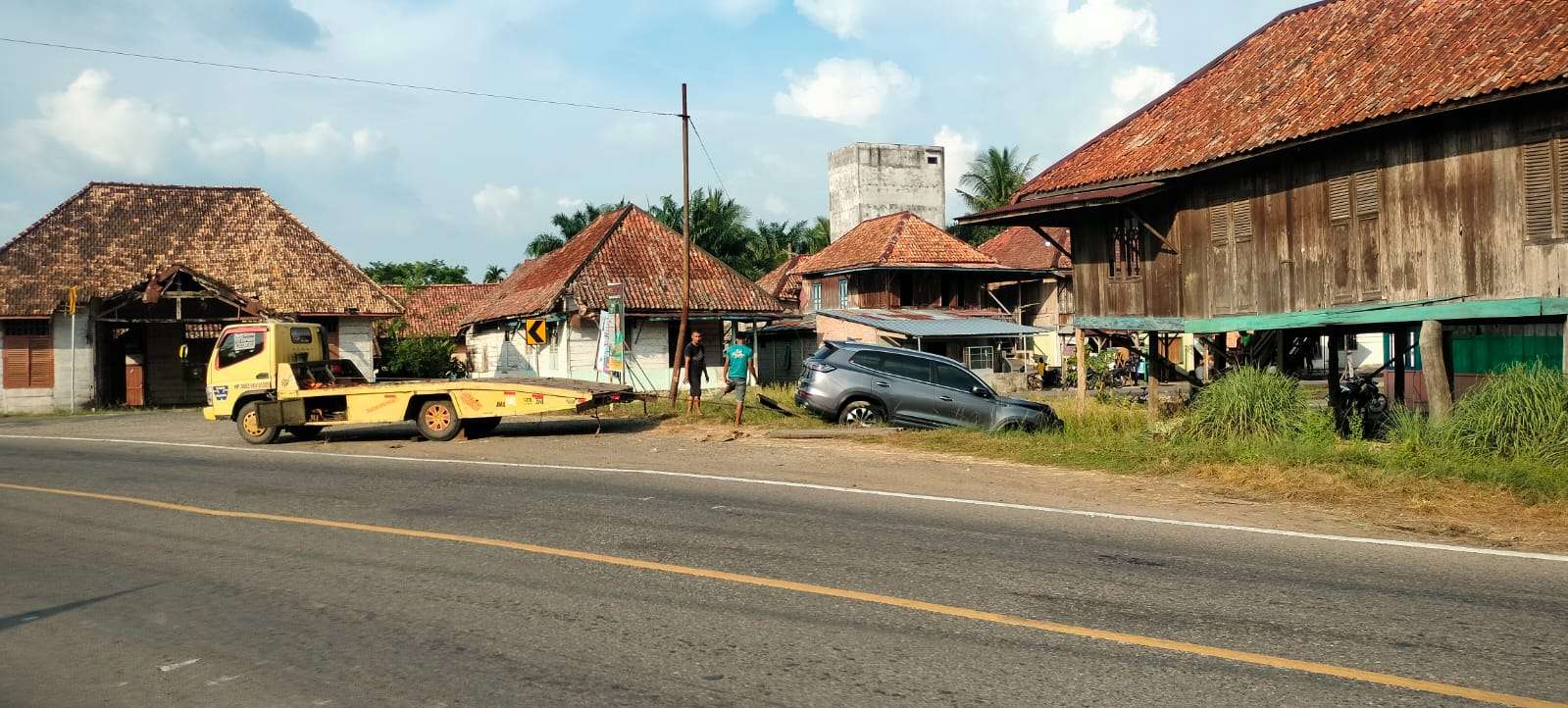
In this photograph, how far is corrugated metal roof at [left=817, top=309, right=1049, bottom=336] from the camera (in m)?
39.2

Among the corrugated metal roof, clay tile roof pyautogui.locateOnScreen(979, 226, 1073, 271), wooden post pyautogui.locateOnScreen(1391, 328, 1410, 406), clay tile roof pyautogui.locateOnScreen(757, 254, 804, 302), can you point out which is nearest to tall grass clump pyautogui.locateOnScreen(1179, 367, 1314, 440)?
wooden post pyautogui.locateOnScreen(1391, 328, 1410, 406)

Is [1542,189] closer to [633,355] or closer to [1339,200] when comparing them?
[1339,200]

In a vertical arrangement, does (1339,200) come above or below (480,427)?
above

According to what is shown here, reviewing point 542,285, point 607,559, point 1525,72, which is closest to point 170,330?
point 542,285

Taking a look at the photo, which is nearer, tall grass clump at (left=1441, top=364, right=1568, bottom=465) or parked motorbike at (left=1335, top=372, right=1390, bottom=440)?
tall grass clump at (left=1441, top=364, right=1568, bottom=465)

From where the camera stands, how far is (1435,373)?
613 inches

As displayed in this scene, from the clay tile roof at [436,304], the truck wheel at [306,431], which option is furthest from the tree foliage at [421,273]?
the truck wheel at [306,431]

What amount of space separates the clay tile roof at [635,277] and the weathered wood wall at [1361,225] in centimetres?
1565

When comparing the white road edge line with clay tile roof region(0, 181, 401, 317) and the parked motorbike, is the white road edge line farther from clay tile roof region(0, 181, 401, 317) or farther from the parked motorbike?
clay tile roof region(0, 181, 401, 317)

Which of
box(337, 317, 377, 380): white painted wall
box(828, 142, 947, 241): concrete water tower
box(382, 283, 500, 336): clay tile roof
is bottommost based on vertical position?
box(337, 317, 377, 380): white painted wall

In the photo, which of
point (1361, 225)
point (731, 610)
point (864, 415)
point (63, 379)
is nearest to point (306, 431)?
point (864, 415)

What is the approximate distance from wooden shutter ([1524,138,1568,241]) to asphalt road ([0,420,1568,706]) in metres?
8.40

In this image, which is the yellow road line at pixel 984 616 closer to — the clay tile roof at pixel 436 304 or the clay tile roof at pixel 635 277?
the clay tile roof at pixel 635 277

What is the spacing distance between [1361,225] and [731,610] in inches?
560
